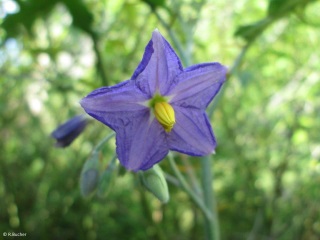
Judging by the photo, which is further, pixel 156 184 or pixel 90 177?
pixel 90 177

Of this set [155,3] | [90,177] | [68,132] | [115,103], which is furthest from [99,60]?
[115,103]

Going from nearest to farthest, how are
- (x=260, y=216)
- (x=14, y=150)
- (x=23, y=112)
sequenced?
(x=260, y=216)
(x=14, y=150)
(x=23, y=112)

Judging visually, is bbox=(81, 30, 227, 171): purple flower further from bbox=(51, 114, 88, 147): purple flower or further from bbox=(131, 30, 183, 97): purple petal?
bbox=(51, 114, 88, 147): purple flower

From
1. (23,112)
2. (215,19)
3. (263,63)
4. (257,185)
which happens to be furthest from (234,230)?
(23,112)

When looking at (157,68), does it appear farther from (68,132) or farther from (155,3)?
(155,3)

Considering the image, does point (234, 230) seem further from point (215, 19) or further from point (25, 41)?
point (25, 41)

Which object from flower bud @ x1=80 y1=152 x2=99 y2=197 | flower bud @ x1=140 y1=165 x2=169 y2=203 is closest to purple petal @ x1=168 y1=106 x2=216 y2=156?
flower bud @ x1=140 y1=165 x2=169 y2=203
